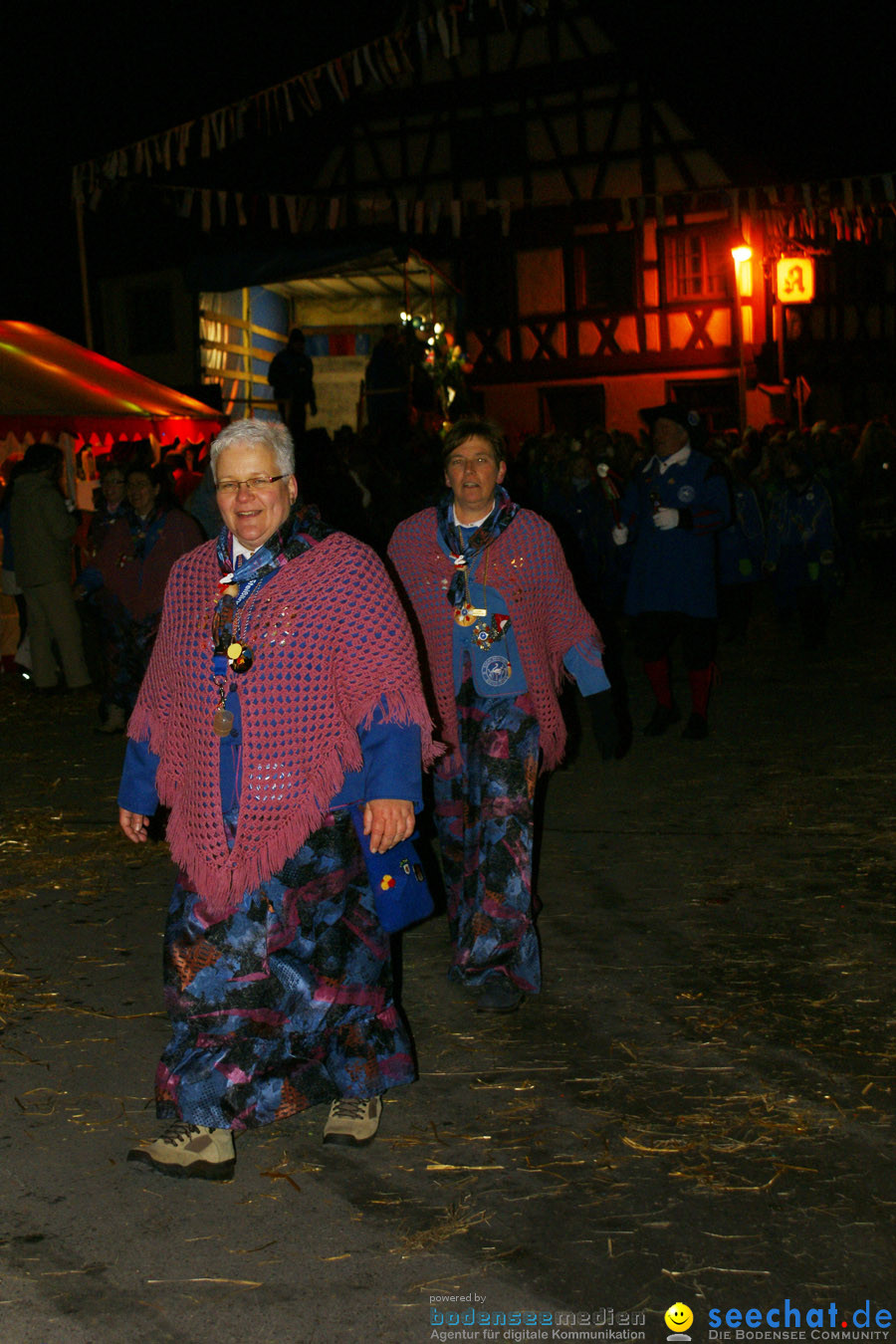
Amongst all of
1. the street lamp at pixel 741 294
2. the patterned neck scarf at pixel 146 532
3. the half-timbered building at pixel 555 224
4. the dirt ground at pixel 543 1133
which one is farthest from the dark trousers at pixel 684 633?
the half-timbered building at pixel 555 224

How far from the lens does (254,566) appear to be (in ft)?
12.0

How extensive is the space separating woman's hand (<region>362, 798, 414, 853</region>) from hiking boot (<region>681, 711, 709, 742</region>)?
580 cm

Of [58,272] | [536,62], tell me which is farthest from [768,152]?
[58,272]

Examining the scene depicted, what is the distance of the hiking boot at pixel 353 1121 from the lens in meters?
3.75

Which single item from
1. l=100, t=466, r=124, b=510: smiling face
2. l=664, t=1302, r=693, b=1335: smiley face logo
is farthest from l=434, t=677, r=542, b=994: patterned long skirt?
l=100, t=466, r=124, b=510: smiling face

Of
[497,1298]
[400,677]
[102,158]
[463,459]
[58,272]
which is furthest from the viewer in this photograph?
[58,272]

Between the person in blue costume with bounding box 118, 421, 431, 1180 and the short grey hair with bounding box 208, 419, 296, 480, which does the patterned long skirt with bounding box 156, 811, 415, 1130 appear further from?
the short grey hair with bounding box 208, 419, 296, 480

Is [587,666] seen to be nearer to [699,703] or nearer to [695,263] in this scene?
[699,703]

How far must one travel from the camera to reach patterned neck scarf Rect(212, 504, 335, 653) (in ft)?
12.0

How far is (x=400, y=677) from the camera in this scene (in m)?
3.66

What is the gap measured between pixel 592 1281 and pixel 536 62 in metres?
30.9

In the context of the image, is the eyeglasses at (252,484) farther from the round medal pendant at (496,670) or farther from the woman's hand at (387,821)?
the round medal pendant at (496,670)

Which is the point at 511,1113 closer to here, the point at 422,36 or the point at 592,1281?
the point at 592,1281

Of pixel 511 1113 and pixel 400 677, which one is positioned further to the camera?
pixel 511 1113
